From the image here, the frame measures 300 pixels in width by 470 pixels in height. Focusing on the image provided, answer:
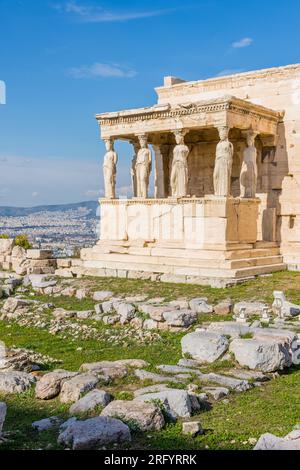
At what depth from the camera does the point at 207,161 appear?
18531 mm

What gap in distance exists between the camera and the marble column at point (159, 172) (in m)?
19.5

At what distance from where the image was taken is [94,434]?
5332mm

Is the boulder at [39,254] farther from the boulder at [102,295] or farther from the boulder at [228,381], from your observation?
the boulder at [228,381]

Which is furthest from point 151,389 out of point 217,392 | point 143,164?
point 143,164

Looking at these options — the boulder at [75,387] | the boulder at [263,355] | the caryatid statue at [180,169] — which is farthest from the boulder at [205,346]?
Answer: the caryatid statue at [180,169]

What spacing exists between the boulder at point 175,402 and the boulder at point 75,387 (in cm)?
80

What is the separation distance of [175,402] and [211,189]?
12.8 meters

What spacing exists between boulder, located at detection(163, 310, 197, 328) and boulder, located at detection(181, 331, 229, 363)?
187cm

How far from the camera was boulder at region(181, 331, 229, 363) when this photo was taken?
316 inches

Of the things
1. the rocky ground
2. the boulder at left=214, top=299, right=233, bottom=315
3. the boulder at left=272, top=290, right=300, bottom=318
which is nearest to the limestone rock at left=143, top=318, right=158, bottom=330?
the rocky ground
